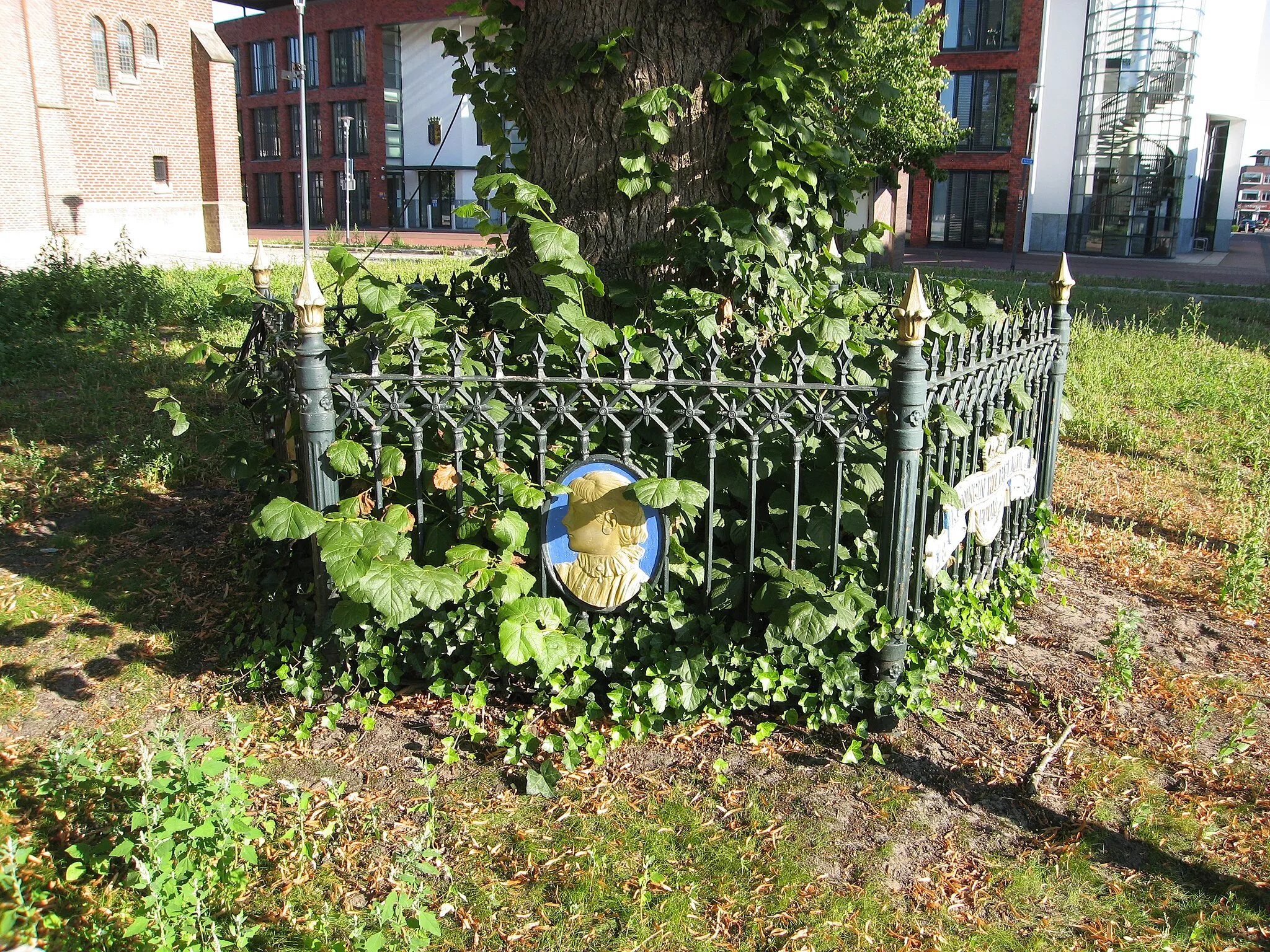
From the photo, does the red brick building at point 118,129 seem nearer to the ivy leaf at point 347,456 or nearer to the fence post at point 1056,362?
the ivy leaf at point 347,456

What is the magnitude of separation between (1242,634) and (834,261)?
2698 millimetres

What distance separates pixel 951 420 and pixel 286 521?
8.05 ft

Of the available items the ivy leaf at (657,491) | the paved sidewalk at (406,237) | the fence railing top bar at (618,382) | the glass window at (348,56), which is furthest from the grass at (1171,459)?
the glass window at (348,56)

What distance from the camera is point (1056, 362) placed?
5.27 m

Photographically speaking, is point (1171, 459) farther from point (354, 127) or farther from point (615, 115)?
point (354, 127)

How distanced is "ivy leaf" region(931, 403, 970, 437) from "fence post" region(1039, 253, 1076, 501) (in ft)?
5.33

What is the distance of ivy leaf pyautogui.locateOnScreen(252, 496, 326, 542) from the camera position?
360cm

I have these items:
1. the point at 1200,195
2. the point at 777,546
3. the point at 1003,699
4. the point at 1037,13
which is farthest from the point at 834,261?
the point at 1200,195

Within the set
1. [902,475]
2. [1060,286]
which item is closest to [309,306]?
[902,475]

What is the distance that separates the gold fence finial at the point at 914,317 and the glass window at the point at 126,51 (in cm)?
3210

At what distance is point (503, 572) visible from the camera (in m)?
3.68

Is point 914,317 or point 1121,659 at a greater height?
point 914,317

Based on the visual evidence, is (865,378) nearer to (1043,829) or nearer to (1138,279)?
(1043,829)

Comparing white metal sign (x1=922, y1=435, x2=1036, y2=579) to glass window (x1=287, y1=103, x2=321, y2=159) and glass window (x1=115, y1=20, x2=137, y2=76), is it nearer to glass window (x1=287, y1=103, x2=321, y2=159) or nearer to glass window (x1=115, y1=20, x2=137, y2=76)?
glass window (x1=115, y1=20, x2=137, y2=76)
